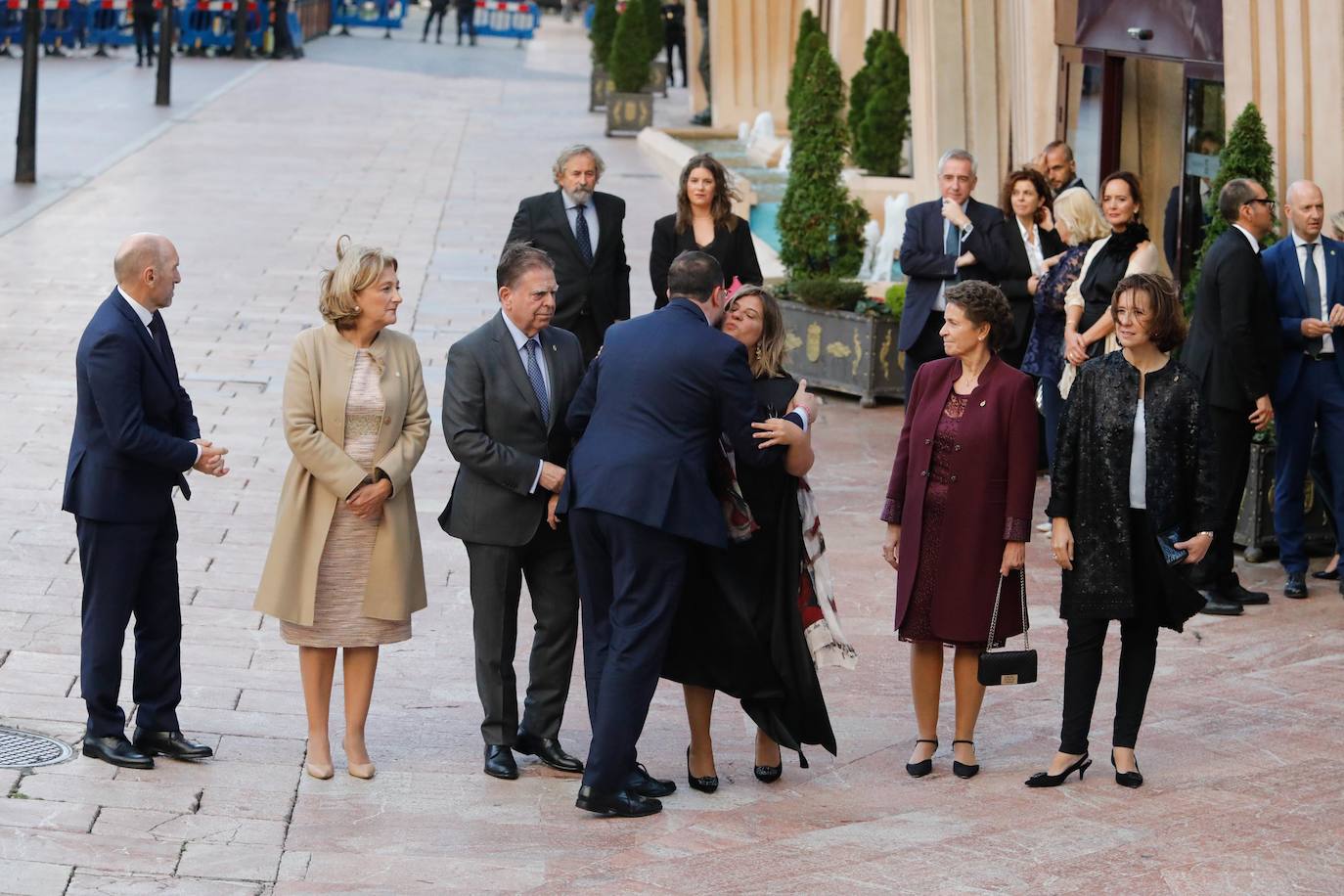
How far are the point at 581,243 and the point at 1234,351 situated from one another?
10.3 feet

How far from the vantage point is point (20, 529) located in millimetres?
9102

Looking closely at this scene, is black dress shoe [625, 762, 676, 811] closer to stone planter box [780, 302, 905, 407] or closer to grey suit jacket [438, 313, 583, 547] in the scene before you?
grey suit jacket [438, 313, 583, 547]

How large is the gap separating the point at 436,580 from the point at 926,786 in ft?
10.3

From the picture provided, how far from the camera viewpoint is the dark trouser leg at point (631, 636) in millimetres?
5906

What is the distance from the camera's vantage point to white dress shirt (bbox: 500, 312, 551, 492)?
6168 millimetres

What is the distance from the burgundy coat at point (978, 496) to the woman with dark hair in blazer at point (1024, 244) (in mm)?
3743

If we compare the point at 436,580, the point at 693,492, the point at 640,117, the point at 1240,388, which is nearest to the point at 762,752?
the point at 693,492

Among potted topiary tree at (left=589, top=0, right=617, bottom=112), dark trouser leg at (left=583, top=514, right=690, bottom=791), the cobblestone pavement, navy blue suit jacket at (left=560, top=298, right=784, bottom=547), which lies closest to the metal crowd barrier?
potted topiary tree at (left=589, top=0, right=617, bottom=112)

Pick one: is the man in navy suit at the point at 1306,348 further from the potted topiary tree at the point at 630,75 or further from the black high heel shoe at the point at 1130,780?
the potted topiary tree at the point at 630,75

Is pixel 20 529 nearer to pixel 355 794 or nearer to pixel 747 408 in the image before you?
pixel 355 794

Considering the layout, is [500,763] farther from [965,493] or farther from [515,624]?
[965,493]

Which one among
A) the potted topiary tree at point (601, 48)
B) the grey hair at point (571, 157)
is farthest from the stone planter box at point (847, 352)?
the potted topiary tree at point (601, 48)

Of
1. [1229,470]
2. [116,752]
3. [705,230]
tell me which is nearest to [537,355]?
[116,752]

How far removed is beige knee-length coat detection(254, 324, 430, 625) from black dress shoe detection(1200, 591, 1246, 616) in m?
4.02
